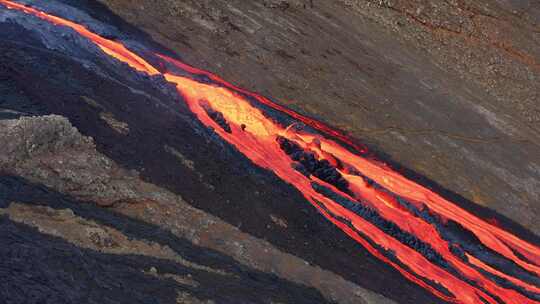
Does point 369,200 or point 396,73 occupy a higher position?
point 396,73

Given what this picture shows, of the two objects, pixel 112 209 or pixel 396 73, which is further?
pixel 396 73

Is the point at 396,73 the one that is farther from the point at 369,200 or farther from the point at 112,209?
the point at 112,209

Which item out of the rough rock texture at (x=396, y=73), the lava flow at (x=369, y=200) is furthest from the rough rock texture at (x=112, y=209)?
the rough rock texture at (x=396, y=73)

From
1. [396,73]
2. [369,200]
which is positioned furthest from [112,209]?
[396,73]

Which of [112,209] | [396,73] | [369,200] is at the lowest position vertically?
[369,200]

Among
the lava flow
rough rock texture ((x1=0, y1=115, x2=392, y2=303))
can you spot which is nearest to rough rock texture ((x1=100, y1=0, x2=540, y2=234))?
the lava flow

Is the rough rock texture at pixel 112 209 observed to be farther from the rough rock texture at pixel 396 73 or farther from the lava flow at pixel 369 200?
the rough rock texture at pixel 396 73

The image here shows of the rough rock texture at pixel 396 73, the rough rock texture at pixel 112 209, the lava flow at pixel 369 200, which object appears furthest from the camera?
the rough rock texture at pixel 396 73

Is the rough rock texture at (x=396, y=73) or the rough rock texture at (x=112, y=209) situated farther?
the rough rock texture at (x=396, y=73)
